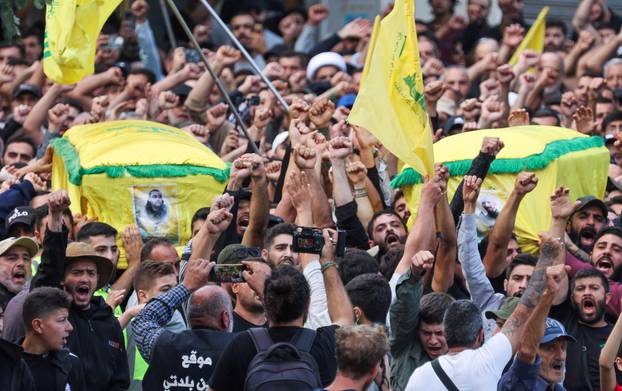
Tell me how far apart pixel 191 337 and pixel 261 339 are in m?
0.74

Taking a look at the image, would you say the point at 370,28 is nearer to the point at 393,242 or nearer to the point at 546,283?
the point at 393,242

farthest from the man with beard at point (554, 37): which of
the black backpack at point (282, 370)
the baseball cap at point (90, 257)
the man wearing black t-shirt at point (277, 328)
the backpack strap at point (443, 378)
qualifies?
the black backpack at point (282, 370)

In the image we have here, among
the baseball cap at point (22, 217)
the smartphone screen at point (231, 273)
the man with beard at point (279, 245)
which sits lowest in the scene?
the man with beard at point (279, 245)

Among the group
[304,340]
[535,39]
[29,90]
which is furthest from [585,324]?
[29,90]

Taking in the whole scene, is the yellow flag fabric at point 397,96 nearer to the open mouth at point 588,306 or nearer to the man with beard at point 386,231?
the man with beard at point 386,231

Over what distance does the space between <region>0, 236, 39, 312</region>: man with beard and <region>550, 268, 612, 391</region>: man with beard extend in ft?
10.0

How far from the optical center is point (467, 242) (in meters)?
9.88

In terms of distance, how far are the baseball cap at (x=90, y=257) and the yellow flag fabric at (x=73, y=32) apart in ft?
9.30

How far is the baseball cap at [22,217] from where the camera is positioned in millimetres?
10727

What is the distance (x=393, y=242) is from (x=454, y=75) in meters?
4.27

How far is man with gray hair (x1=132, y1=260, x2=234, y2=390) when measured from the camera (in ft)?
26.5

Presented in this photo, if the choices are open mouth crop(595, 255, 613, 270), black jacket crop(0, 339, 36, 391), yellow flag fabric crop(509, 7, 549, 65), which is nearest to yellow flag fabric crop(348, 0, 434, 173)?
open mouth crop(595, 255, 613, 270)

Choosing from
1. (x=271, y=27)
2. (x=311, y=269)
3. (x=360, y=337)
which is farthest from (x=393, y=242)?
(x=271, y=27)

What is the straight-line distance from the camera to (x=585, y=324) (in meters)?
10.1
